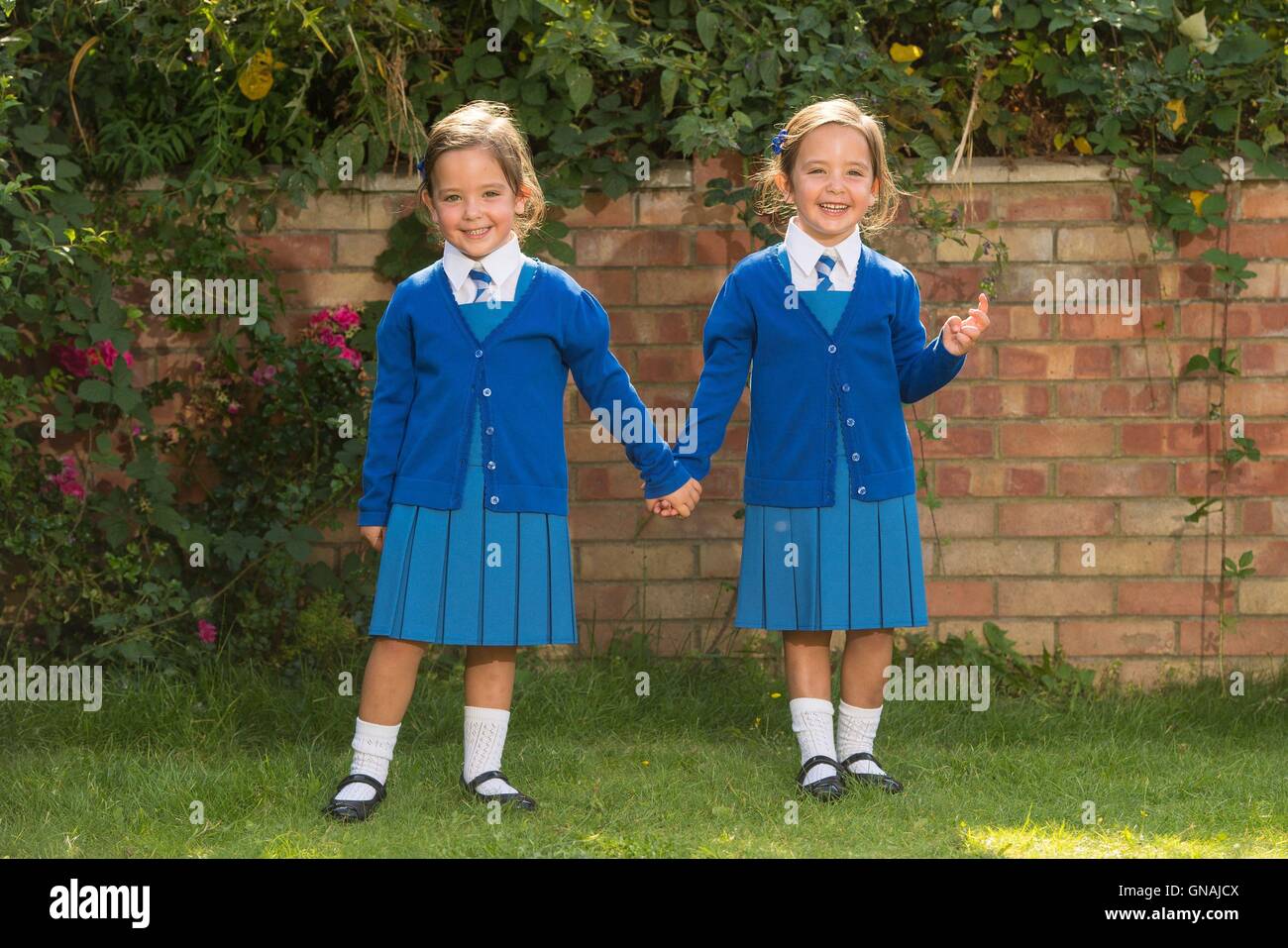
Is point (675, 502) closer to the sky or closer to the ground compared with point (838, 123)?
closer to the ground

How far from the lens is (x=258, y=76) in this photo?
420cm

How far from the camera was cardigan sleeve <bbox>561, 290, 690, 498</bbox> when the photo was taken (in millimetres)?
3355

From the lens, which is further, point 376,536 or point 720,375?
point 720,375

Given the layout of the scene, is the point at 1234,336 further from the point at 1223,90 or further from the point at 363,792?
the point at 363,792

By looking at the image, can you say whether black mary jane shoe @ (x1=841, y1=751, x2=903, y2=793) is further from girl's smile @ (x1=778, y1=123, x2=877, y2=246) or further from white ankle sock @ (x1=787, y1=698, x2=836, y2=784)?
girl's smile @ (x1=778, y1=123, x2=877, y2=246)

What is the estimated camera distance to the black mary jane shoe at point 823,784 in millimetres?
3404

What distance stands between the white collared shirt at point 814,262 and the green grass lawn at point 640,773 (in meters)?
1.21

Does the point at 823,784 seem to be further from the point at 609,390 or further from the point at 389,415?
the point at 389,415

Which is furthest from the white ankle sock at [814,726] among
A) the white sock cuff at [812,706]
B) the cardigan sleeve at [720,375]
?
the cardigan sleeve at [720,375]

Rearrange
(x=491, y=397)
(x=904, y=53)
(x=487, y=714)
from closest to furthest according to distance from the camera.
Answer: (x=491, y=397) → (x=487, y=714) → (x=904, y=53)

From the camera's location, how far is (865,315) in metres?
3.46

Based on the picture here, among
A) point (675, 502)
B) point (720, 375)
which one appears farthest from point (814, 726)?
point (720, 375)

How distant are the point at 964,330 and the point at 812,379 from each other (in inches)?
14.5

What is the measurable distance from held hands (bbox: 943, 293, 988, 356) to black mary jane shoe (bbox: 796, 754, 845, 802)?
1.01 metres
